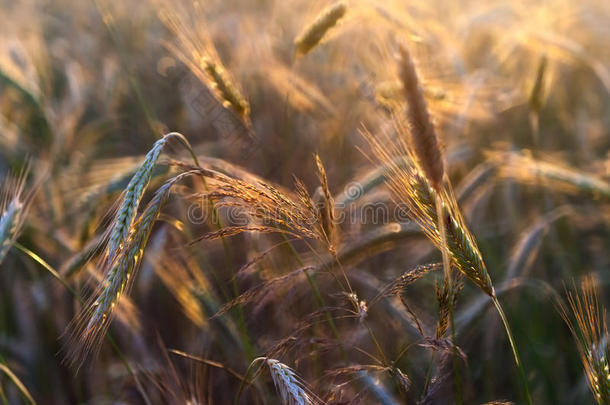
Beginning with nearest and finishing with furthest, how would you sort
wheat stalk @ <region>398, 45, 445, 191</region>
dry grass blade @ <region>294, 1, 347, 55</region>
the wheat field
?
wheat stalk @ <region>398, 45, 445, 191</region> < the wheat field < dry grass blade @ <region>294, 1, 347, 55</region>

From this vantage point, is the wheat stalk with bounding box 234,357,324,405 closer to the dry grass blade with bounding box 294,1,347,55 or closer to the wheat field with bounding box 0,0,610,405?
the wheat field with bounding box 0,0,610,405

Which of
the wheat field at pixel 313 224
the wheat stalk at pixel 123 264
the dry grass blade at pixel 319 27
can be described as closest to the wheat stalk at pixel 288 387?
the wheat field at pixel 313 224

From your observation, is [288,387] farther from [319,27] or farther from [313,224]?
[319,27]

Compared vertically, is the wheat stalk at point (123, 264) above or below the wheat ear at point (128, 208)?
below

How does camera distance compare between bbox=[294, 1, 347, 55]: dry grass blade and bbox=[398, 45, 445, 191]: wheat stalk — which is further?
bbox=[294, 1, 347, 55]: dry grass blade

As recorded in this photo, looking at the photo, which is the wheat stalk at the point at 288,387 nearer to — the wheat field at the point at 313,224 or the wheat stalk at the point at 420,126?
the wheat field at the point at 313,224

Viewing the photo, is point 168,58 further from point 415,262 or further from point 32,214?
point 415,262

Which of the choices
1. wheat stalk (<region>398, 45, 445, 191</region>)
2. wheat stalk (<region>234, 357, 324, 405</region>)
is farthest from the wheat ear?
wheat stalk (<region>398, 45, 445, 191</region>)

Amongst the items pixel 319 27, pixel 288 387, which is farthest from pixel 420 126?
pixel 319 27
